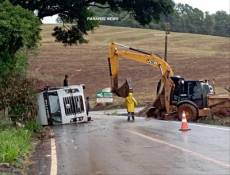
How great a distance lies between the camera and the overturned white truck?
32459mm

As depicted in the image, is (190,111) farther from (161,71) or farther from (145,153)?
(145,153)

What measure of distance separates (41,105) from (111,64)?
7213 millimetres

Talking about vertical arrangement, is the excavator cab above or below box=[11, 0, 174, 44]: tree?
below

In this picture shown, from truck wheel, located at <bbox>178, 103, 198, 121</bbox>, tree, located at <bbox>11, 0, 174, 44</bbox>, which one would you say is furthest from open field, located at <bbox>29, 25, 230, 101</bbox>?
truck wheel, located at <bbox>178, 103, 198, 121</bbox>

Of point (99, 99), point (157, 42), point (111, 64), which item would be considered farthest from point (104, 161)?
point (157, 42)

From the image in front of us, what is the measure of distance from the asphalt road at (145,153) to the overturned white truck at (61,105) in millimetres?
8450

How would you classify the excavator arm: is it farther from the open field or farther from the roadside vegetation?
the open field

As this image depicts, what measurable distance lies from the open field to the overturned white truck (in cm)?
2167

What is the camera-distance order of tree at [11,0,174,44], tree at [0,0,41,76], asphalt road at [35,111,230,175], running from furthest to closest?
tree at [11,0,174,44]
tree at [0,0,41,76]
asphalt road at [35,111,230,175]

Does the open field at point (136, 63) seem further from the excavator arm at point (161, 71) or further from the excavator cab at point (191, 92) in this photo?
the excavator cab at point (191, 92)

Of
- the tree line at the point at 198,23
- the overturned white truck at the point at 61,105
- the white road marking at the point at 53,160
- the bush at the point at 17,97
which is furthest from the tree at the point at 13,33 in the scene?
the tree line at the point at 198,23

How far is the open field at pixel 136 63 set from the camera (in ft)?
223

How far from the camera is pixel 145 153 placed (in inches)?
640

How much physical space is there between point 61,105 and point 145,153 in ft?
55.5
